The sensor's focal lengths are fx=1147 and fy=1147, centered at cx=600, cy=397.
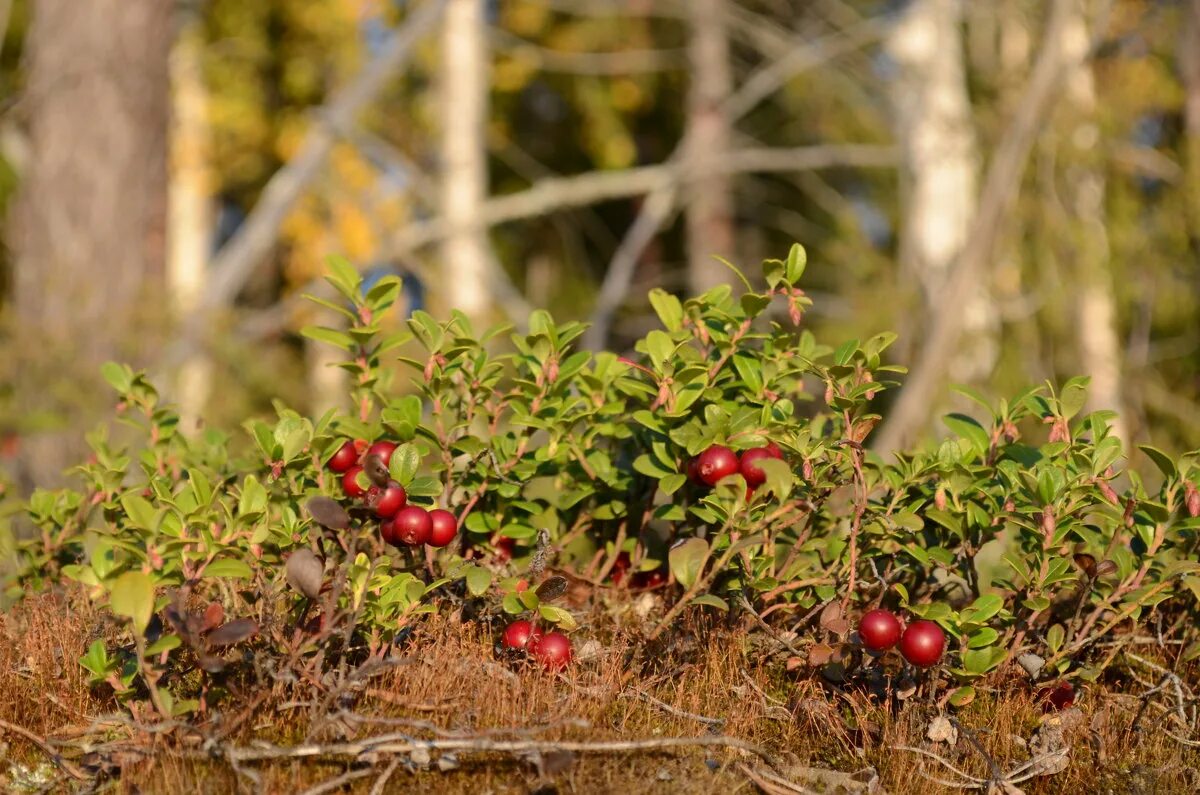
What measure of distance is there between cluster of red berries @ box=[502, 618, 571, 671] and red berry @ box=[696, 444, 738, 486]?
389mm

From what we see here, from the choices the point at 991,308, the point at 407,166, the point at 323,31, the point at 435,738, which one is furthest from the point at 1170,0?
the point at 435,738

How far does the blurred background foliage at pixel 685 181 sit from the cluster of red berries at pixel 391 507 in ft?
11.2

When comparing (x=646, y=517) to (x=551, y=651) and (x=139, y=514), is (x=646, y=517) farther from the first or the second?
(x=139, y=514)

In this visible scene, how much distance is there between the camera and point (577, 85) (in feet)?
57.5

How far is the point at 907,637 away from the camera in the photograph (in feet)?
6.28

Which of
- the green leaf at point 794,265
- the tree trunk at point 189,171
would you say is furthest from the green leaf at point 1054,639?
the tree trunk at point 189,171

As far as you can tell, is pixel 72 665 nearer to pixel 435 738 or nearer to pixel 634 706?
pixel 435 738

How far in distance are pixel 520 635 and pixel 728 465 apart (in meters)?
0.48

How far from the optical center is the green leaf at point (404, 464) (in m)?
2.05

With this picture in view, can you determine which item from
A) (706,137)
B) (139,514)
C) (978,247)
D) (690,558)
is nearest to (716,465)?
(690,558)

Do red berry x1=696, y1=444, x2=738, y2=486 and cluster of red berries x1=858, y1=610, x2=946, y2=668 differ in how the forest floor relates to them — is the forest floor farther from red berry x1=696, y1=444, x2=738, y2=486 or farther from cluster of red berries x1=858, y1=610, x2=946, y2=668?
red berry x1=696, y1=444, x2=738, y2=486

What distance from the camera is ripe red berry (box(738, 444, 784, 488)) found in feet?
6.82

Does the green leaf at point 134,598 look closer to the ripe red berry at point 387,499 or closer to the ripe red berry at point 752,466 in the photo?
the ripe red berry at point 387,499

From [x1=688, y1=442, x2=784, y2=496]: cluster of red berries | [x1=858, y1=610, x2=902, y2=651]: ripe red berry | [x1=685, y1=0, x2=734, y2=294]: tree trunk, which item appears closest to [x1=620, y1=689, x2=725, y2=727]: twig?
[x1=858, y1=610, x2=902, y2=651]: ripe red berry
